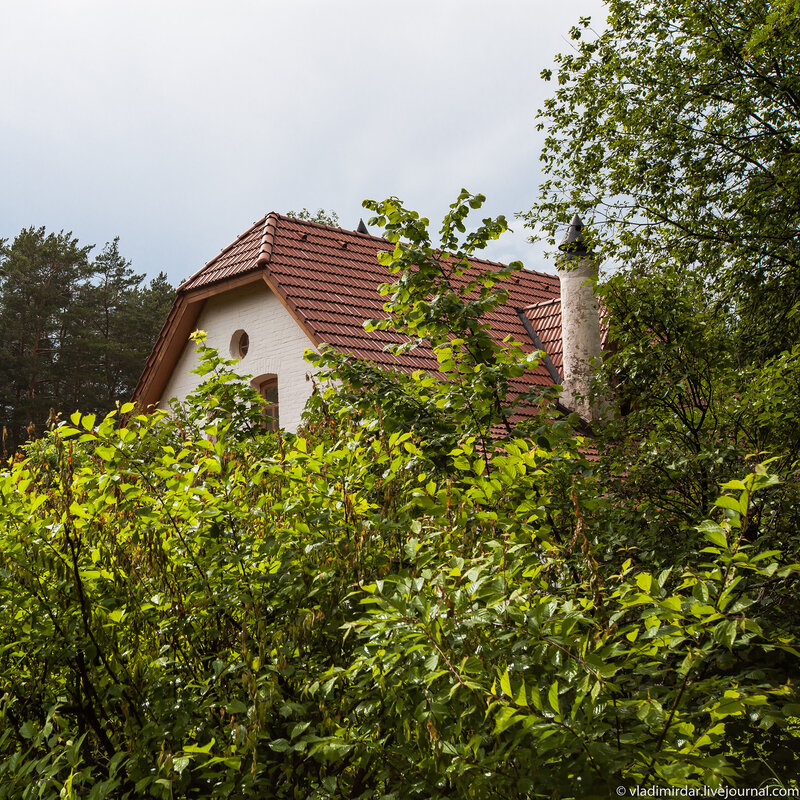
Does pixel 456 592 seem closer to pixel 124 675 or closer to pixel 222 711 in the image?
pixel 222 711

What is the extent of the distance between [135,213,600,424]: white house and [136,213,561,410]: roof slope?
0.02m

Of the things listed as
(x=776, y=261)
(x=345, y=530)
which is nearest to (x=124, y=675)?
(x=345, y=530)

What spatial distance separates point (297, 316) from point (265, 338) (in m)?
1.59

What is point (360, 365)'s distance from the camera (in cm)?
539

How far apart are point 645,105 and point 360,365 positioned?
714cm

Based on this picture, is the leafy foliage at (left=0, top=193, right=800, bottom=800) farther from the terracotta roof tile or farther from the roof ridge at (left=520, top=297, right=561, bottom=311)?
the roof ridge at (left=520, top=297, right=561, bottom=311)

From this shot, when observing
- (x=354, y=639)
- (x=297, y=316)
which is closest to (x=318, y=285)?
(x=297, y=316)

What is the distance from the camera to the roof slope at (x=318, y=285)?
12.6 meters

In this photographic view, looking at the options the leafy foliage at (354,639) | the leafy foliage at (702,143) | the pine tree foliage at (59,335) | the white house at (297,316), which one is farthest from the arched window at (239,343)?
the pine tree foliage at (59,335)

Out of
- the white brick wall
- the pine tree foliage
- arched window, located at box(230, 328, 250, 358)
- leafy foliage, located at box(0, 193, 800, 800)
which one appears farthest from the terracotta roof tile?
the pine tree foliage

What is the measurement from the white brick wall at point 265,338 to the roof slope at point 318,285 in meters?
0.42

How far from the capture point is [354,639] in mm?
2645

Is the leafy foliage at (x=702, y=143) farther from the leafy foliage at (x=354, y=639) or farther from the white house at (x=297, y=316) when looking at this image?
the leafy foliage at (x=354, y=639)

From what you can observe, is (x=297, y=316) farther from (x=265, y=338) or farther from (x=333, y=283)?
(x=333, y=283)
